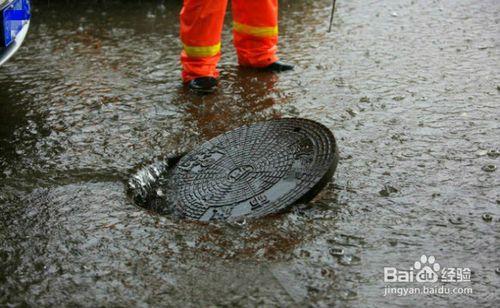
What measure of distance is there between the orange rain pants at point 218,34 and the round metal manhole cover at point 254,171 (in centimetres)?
118

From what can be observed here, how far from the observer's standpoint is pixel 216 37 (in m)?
4.55

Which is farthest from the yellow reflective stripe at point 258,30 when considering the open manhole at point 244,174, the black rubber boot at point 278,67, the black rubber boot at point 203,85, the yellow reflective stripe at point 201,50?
the open manhole at point 244,174

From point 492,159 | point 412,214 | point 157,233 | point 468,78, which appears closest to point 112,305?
point 157,233

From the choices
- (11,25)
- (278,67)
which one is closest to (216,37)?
(278,67)

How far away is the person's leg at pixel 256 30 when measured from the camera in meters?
4.73

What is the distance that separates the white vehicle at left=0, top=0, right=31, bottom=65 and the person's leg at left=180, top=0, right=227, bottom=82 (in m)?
1.17

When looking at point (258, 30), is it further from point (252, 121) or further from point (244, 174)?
point (244, 174)

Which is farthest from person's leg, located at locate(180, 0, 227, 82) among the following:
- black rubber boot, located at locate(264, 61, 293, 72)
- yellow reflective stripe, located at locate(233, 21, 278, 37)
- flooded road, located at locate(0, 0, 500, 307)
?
black rubber boot, located at locate(264, 61, 293, 72)

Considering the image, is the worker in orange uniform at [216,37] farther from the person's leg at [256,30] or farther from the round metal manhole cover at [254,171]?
the round metal manhole cover at [254,171]

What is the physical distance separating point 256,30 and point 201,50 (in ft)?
1.76

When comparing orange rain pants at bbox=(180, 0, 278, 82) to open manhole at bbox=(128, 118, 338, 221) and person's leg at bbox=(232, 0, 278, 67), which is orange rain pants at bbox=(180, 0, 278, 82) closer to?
person's leg at bbox=(232, 0, 278, 67)

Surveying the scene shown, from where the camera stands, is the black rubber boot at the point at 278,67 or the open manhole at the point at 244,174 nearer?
the open manhole at the point at 244,174

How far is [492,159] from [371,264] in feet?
4.25

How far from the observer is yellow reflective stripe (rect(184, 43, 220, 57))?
4545 millimetres
